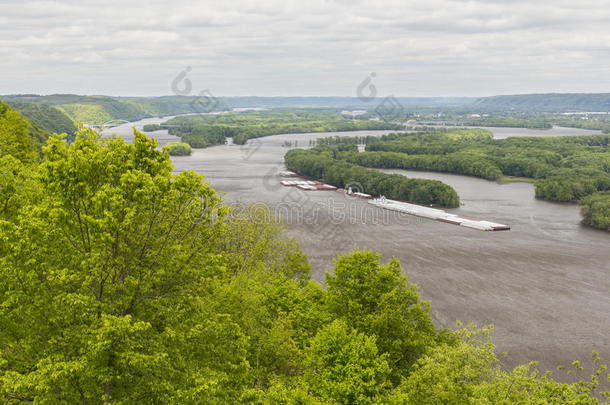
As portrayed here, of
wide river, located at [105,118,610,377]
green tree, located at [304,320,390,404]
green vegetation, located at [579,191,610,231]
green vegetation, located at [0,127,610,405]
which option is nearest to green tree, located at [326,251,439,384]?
green tree, located at [304,320,390,404]

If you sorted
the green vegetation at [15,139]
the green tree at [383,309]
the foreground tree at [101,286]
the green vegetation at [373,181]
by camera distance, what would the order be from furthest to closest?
the green vegetation at [373,181] < the green vegetation at [15,139] < the green tree at [383,309] < the foreground tree at [101,286]

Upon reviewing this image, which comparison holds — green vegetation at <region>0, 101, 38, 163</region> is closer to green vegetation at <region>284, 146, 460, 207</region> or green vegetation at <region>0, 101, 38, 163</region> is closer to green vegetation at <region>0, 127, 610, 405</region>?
green vegetation at <region>0, 127, 610, 405</region>

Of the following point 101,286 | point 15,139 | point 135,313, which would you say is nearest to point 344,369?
point 135,313

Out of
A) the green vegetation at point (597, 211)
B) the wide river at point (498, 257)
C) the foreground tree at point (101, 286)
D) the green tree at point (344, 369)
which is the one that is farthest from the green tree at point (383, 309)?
the green vegetation at point (597, 211)

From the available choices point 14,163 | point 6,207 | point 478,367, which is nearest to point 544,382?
point 478,367

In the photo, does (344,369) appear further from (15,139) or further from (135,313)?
(15,139)

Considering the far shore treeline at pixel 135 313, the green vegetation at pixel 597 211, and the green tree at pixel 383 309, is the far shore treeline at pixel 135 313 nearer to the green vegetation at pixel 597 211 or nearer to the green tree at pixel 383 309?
the green tree at pixel 383 309
